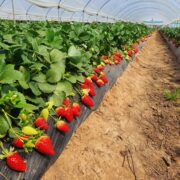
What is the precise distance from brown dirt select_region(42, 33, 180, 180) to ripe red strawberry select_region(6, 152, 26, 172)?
0.64 m

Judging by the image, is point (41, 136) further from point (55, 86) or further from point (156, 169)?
point (156, 169)

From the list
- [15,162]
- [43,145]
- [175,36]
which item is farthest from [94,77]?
[175,36]

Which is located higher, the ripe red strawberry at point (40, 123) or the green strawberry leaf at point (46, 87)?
the green strawberry leaf at point (46, 87)

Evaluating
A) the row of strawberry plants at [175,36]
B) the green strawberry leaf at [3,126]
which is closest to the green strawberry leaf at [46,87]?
the green strawberry leaf at [3,126]

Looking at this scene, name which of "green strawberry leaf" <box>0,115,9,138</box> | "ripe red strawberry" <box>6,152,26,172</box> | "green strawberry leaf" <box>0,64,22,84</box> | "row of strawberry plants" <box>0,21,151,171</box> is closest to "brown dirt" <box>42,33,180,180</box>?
"row of strawberry plants" <box>0,21,151,171</box>

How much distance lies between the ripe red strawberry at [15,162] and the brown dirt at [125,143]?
2.09ft

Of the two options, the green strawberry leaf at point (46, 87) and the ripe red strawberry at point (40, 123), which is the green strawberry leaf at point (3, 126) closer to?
the ripe red strawberry at point (40, 123)

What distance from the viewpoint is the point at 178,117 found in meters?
4.38

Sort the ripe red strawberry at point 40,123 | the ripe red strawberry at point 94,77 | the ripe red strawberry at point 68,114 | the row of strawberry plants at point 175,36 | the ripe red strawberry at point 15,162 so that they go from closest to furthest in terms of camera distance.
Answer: the ripe red strawberry at point 15,162
the ripe red strawberry at point 40,123
the ripe red strawberry at point 68,114
the ripe red strawberry at point 94,77
the row of strawberry plants at point 175,36

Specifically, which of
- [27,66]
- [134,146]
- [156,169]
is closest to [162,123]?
[134,146]

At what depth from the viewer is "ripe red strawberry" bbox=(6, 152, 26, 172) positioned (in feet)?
6.47

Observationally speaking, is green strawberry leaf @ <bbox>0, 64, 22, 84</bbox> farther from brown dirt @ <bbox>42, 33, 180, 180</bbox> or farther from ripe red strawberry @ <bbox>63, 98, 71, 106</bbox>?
brown dirt @ <bbox>42, 33, 180, 180</bbox>

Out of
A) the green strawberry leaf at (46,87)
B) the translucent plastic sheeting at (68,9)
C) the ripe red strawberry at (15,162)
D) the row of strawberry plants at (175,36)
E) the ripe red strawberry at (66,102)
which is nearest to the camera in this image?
the ripe red strawberry at (15,162)

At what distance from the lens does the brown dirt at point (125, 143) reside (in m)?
2.92
